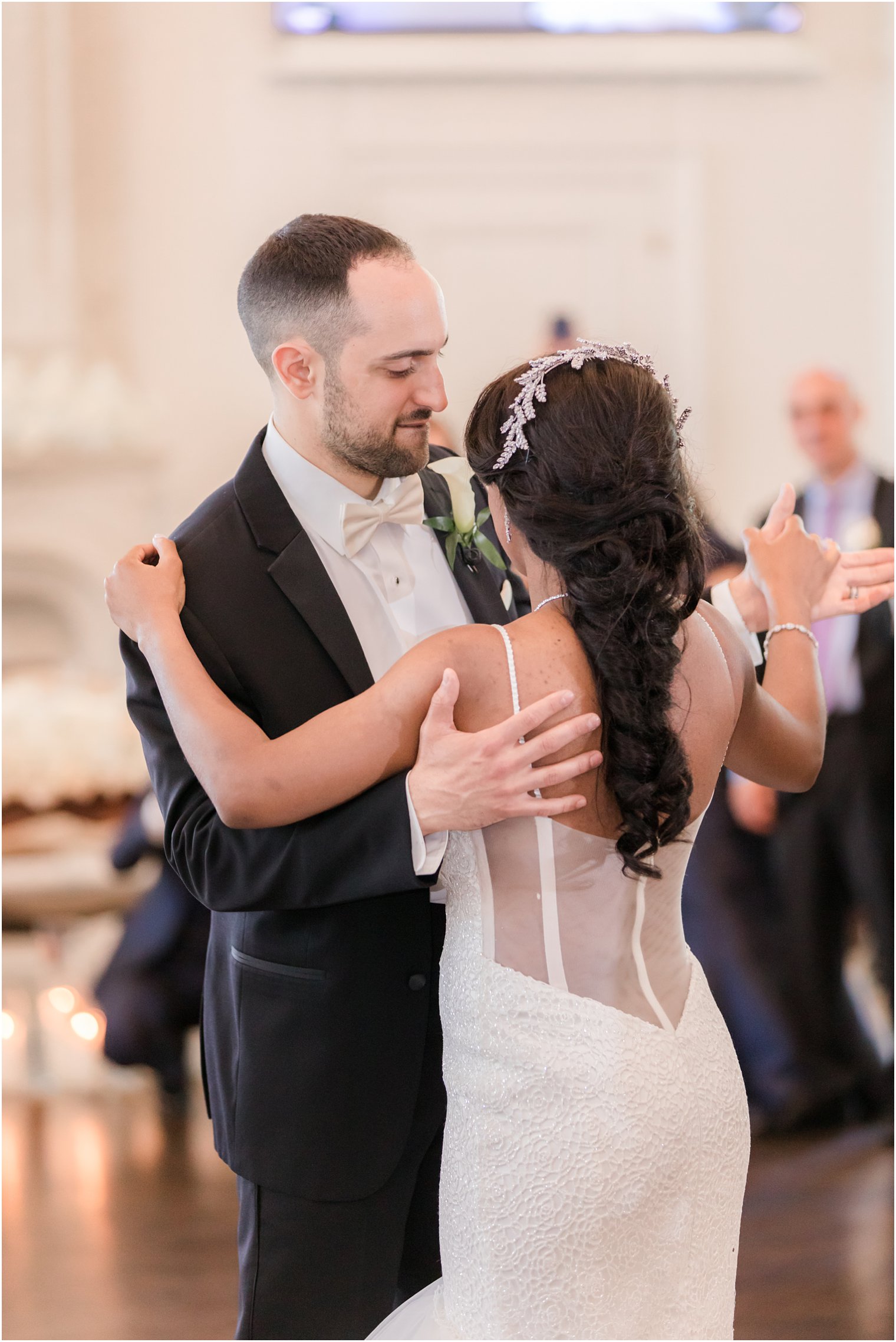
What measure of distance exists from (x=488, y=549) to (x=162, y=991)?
262 cm

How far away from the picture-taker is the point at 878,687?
4.15 m

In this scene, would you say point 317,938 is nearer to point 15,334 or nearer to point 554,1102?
point 554,1102

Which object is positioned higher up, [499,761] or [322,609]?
[322,609]

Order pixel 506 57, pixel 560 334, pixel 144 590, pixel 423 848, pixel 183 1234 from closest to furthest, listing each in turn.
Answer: pixel 423 848 → pixel 144 590 → pixel 183 1234 → pixel 560 334 → pixel 506 57

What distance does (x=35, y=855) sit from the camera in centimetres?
483

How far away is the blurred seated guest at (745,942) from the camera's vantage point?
3783 mm

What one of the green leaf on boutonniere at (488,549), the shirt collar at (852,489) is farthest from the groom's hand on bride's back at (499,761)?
the shirt collar at (852,489)

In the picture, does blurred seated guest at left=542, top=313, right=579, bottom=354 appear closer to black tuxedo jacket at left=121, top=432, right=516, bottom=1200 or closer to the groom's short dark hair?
the groom's short dark hair

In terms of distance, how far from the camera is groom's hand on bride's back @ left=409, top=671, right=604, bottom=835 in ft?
4.47

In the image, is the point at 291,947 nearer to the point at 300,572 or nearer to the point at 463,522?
the point at 300,572

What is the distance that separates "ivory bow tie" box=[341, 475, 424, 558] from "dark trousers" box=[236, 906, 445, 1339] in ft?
1.96

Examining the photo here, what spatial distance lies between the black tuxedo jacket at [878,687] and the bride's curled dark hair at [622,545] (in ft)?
9.46

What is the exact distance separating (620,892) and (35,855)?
3.83m

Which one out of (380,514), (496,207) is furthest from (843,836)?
(496,207)
